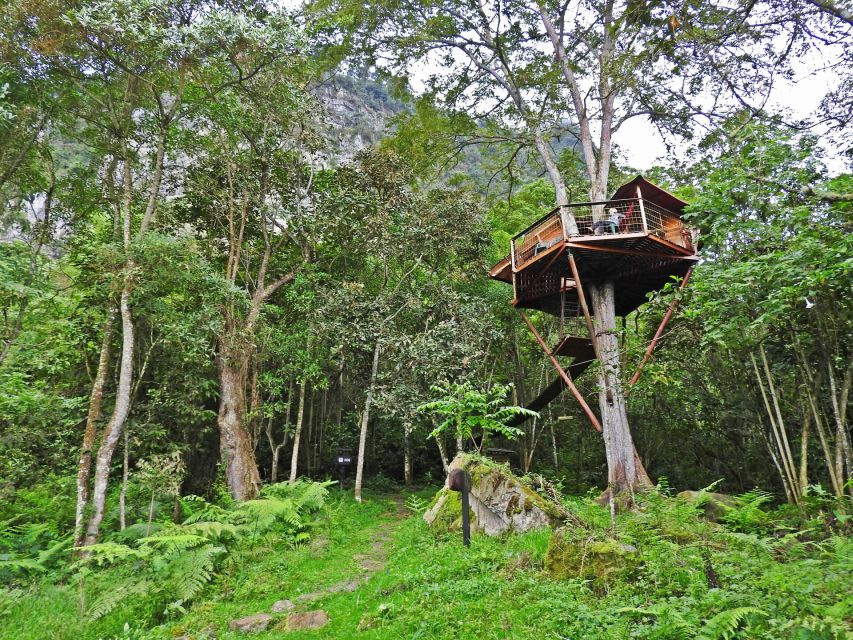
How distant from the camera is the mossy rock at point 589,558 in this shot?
11.6 feet

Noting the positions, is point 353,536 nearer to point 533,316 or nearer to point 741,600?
point 741,600

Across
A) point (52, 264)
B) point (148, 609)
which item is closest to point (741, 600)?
point (148, 609)

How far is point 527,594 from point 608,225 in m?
8.30

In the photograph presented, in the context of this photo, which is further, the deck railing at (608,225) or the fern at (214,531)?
the deck railing at (608,225)

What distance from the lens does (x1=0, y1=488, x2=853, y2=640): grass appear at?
7.90 feet

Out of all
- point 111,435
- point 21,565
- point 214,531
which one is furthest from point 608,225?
point 21,565

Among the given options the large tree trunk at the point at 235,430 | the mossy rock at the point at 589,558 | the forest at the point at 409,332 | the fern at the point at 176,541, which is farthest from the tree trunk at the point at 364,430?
the mossy rock at the point at 589,558

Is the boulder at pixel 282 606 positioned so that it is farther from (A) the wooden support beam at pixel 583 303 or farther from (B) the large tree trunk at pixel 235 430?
(A) the wooden support beam at pixel 583 303

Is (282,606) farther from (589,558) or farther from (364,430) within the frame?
(364,430)

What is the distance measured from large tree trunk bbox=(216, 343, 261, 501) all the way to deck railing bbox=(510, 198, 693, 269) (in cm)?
721

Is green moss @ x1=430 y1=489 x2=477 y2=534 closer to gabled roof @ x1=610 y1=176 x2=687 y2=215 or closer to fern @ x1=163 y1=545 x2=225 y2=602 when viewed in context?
fern @ x1=163 y1=545 x2=225 y2=602

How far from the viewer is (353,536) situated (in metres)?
7.73

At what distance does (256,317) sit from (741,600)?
10237 mm

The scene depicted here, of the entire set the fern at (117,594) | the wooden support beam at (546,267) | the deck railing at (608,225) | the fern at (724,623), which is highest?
the deck railing at (608,225)
